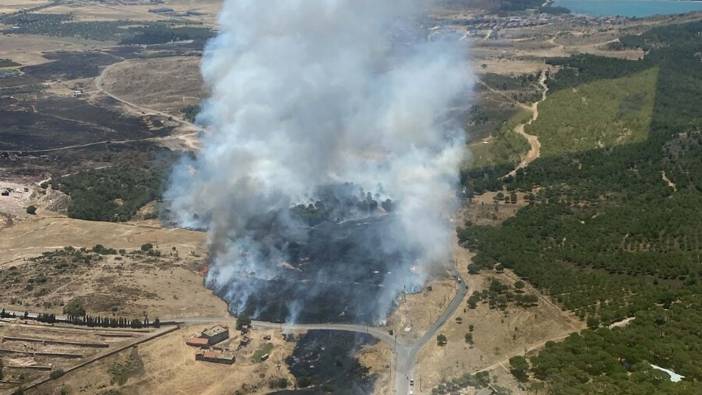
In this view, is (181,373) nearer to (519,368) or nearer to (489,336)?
(489,336)

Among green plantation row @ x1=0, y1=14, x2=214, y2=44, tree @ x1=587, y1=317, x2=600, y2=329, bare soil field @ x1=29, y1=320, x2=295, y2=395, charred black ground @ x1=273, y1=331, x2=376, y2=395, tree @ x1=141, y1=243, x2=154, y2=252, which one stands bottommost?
bare soil field @ x1=29, y1=320, x2=295, y2=395

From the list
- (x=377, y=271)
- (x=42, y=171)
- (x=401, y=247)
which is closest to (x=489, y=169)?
(x=401, y=247)

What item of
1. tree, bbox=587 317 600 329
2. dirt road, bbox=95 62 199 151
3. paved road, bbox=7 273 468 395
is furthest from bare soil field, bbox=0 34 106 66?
tree, bbox=587 317 600 329

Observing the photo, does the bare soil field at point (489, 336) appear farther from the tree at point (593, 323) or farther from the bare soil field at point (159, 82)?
the bare soil field at point (159, 82)

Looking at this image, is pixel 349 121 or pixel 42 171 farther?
pixel 42 171

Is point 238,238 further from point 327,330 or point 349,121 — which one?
point 349,121

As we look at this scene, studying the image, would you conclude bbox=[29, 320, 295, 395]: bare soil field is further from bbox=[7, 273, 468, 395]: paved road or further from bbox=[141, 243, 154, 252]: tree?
bbox=[141, 243, 154, 252]: tree

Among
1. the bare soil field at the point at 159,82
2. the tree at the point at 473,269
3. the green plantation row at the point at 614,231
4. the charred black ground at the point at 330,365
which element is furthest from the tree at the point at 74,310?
the bare soil field at the point at 159,82
